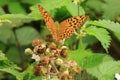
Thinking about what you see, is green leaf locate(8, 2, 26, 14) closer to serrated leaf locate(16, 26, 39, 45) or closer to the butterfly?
serrated leaf locate(16, 26, 39, 45)

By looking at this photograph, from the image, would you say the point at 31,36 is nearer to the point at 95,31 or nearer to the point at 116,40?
the point at 116,40

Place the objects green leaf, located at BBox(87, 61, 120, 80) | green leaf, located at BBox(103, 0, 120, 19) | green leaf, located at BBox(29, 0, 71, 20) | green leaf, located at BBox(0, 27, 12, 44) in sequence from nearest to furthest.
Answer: green leaf, located at BBox(87, 61, 120, 80) → green leaf, located at BBox(29, 0, 71, 20) → green leaf, located at BBox(103, 0, 120, 19) → green leaf, located at BBox(0, 27, 12, 44)

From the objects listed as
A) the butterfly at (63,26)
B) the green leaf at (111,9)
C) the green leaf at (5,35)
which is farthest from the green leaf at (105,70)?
the green leaf at (5,35)

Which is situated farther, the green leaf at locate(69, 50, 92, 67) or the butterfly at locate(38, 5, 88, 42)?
the green leaf at locate(69, 50, 92, 67)

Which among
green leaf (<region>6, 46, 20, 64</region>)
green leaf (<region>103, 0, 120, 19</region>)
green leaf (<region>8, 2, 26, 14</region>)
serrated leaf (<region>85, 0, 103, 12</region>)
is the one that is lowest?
green leaf (<region>6, 46, 20, 64</region>)

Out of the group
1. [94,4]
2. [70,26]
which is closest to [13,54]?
[94,4]

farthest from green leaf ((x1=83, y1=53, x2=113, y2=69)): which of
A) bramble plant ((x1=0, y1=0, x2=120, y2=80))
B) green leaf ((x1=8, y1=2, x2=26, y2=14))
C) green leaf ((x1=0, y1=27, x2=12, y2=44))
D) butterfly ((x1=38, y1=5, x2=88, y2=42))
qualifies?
green leaf ((x1=0, y1=27, x2=12, y2=44))

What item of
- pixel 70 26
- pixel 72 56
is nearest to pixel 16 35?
pixel 72 56

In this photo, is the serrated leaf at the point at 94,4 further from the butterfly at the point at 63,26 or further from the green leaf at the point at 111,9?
the butterfly at the point at 63,26
